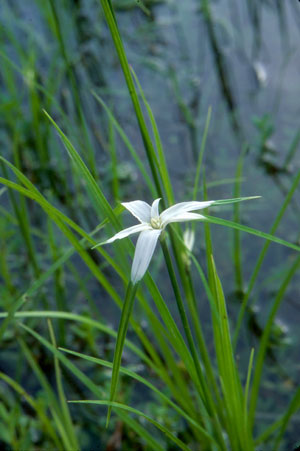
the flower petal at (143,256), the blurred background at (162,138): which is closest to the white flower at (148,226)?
the flower petal at (143,256)

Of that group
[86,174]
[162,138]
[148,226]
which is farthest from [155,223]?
[162,138]

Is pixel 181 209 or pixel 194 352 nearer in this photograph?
pixel 181 209

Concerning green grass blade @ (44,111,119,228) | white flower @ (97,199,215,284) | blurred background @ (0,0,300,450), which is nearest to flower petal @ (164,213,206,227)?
white flower @ (97,199,215,284)

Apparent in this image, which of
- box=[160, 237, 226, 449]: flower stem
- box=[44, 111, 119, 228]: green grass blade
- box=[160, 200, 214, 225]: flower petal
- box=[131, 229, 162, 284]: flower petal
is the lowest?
box=[160, 237, 226, 449]: flower stem

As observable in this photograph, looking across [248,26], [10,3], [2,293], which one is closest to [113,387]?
[2,293]

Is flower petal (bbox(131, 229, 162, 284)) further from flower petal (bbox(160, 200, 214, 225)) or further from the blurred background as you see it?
the blurred background

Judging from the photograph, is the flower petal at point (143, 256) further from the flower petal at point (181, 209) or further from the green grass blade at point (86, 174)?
the green grass blade at point (86, 174)

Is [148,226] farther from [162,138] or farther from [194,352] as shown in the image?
[162,138]
